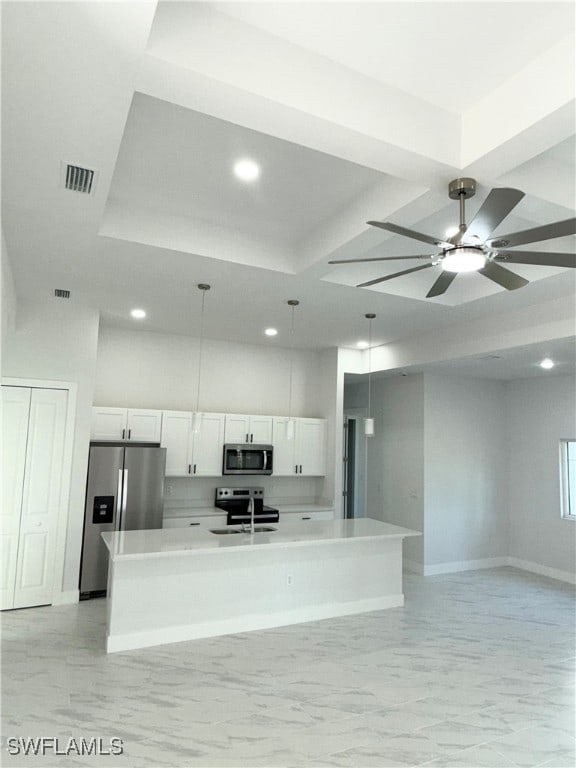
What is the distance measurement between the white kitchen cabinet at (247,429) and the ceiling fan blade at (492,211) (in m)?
4.43

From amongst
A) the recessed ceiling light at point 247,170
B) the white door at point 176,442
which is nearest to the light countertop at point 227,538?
the white door at point 176,442

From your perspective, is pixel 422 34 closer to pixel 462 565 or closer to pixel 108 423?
pixel 108 423

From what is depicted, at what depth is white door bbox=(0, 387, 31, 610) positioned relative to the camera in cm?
480

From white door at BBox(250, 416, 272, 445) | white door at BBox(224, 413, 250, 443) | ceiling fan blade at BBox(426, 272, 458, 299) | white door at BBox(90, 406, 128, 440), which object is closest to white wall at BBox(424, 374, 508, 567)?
white door at BBox(250, 416, 272, 445)

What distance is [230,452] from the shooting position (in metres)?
6.22

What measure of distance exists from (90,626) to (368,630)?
8.21 feet

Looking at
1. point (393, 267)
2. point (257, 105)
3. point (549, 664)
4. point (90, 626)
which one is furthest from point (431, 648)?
point (257, 105)

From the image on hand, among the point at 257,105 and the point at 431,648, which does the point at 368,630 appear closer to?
the point at 431,648

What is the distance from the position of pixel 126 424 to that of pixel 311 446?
8.19ft

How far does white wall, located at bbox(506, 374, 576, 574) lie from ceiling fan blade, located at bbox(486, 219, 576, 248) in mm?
5205

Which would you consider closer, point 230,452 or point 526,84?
point 526,84

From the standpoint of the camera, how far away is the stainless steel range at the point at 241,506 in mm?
5914

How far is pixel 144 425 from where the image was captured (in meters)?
5.89

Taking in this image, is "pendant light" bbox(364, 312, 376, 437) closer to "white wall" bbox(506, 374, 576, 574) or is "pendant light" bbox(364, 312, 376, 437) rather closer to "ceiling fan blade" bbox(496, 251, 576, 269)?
Result: "white wall" bbox(506, 374, 576, 574)
